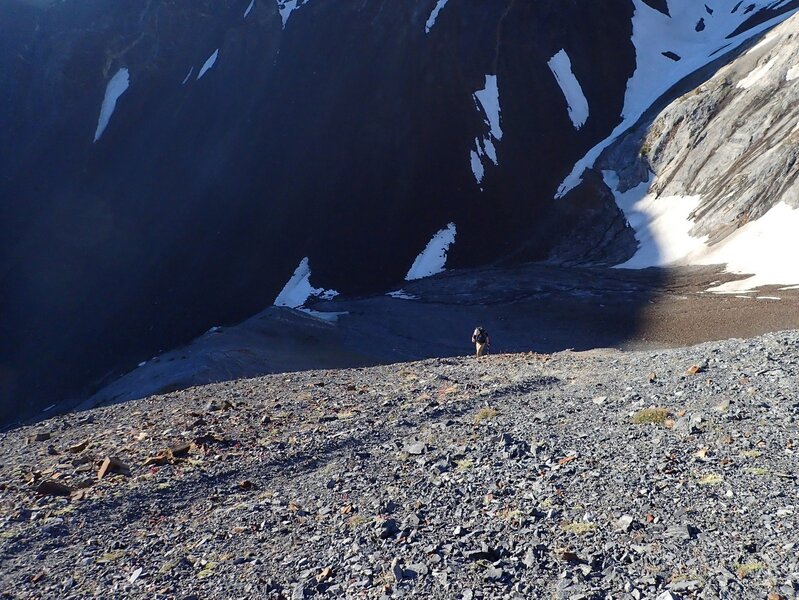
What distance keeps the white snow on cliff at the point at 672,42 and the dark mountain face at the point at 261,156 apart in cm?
153

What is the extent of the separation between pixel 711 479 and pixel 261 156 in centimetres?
6677

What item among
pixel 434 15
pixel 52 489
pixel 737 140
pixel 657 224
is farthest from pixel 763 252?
pixel 434 15

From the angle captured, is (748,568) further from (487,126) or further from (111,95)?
(111,95)

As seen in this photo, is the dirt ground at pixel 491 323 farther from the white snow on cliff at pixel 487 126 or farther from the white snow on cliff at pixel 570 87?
the white snow on cliff at pixel 570 87

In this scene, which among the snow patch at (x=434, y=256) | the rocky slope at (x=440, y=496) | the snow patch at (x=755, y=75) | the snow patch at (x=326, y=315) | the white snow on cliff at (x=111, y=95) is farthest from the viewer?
the white snow on cliff at (x=111, y=95)

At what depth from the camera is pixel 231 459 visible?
11594mm

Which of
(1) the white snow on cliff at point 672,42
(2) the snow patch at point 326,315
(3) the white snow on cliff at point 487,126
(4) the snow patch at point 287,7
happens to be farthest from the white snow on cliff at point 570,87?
(2) the snow patch at point 326,315

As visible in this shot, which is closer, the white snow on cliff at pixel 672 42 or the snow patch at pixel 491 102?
the snow patch at pixel 491 102

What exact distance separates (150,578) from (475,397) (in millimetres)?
8106

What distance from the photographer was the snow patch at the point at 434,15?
3004 inches

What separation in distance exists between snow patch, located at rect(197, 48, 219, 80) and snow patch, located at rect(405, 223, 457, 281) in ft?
125

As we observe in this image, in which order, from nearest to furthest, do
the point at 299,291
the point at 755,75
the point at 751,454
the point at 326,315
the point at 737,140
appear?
the point at 751,454, the point at 326,315, the point at 737,140, the point at 299,291, the point at 755,75

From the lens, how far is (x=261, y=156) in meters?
70.4

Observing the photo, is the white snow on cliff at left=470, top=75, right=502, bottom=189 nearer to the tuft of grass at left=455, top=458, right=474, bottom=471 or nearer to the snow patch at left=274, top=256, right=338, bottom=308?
the snow patch at left=274, top=256, right=338, bottom=308
